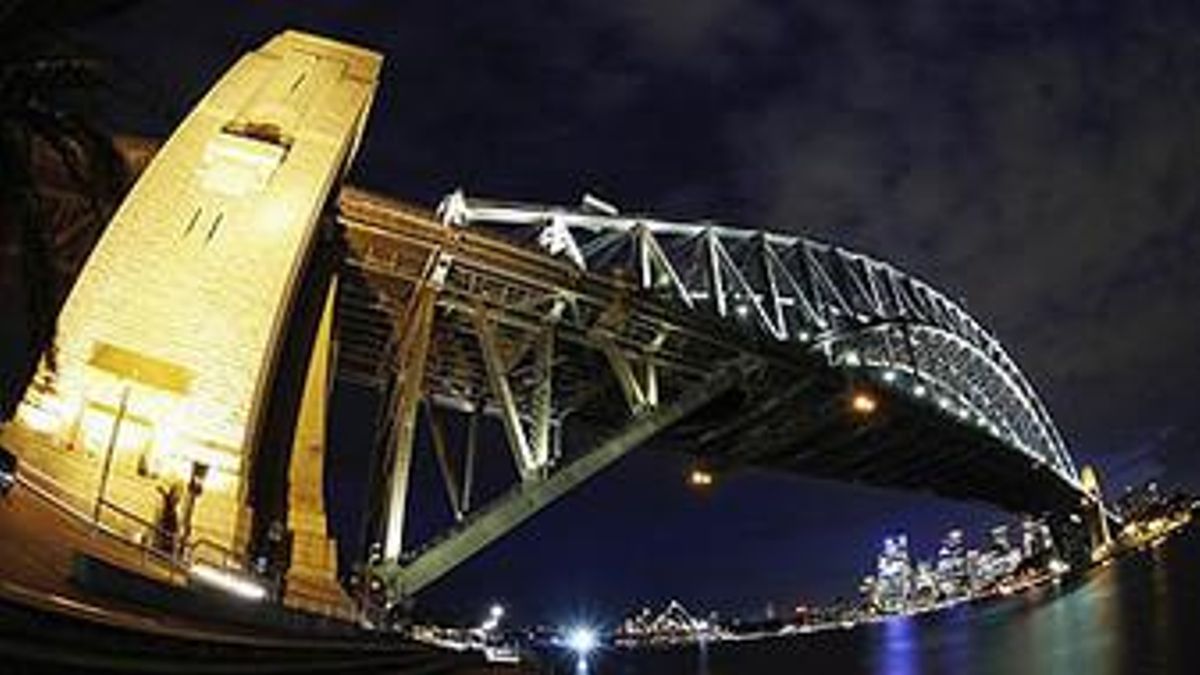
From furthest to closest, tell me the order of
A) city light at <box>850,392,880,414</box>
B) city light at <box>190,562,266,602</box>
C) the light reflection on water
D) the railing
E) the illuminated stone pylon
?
the light reflection on water
city light at <box>850,392,880,414</box>
the illuminated stone pylon
city light at <box>190,562,266,602</box>
the railing

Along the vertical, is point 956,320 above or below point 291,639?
above

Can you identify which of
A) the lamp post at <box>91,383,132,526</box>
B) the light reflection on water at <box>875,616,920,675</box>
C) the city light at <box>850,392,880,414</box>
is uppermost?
the city light at <box>850,392,880,414</box>

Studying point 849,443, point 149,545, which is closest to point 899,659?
point 849,443

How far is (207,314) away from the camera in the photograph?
67.6 ft

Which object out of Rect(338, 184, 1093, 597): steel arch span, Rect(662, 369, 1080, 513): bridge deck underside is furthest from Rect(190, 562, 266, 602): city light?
Rect(662, 369, 1080, 513): bridge deck underside

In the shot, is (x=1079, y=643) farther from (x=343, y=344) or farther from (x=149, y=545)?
(x=149, y=545)

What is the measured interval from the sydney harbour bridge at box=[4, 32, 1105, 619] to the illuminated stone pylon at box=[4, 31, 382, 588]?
45 millimetres

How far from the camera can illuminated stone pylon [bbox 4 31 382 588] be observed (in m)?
18.8

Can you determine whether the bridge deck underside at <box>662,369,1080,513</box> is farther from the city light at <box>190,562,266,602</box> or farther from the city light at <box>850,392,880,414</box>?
the city light at <box>190,562,266,602</box>

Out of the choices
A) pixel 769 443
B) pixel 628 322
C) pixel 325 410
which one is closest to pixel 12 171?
pixel 325 410

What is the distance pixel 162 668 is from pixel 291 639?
21.0ft

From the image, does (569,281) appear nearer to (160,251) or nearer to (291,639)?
(160,251)

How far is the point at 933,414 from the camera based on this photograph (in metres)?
54.5

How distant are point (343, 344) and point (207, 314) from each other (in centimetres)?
1465
